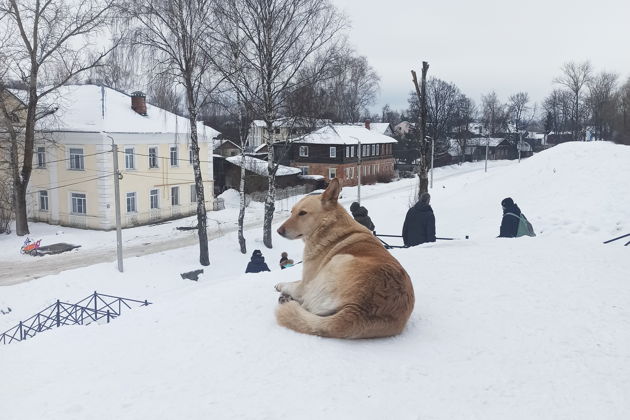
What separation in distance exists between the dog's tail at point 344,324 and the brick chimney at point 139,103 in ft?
106

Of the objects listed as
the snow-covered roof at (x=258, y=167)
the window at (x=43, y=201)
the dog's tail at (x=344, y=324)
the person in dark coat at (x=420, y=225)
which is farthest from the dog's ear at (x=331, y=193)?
the snow-covered roof at (x=258, y=167)

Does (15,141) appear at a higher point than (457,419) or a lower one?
higher

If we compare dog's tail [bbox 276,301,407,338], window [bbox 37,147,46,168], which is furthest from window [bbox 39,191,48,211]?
dog's tail [bbox 276,301,407,338]

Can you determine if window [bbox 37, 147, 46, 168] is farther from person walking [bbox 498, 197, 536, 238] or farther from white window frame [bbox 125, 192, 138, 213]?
person walking [bbox 498, 197, 536, 238]

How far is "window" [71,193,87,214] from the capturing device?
31.7m

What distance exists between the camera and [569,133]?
92.6m

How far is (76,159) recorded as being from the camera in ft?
104

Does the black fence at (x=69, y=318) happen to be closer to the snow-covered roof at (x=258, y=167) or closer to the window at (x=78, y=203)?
the window at (x=78, y=203)

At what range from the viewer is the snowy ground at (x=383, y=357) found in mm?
3600

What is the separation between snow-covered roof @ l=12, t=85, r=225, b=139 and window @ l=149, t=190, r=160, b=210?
4051 millimetres

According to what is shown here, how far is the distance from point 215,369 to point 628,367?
10.9 feet

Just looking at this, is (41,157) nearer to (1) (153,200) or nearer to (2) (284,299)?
(1) (153,200)

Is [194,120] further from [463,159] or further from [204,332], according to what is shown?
[463,159]

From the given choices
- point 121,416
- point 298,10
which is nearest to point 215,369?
point 121,416
